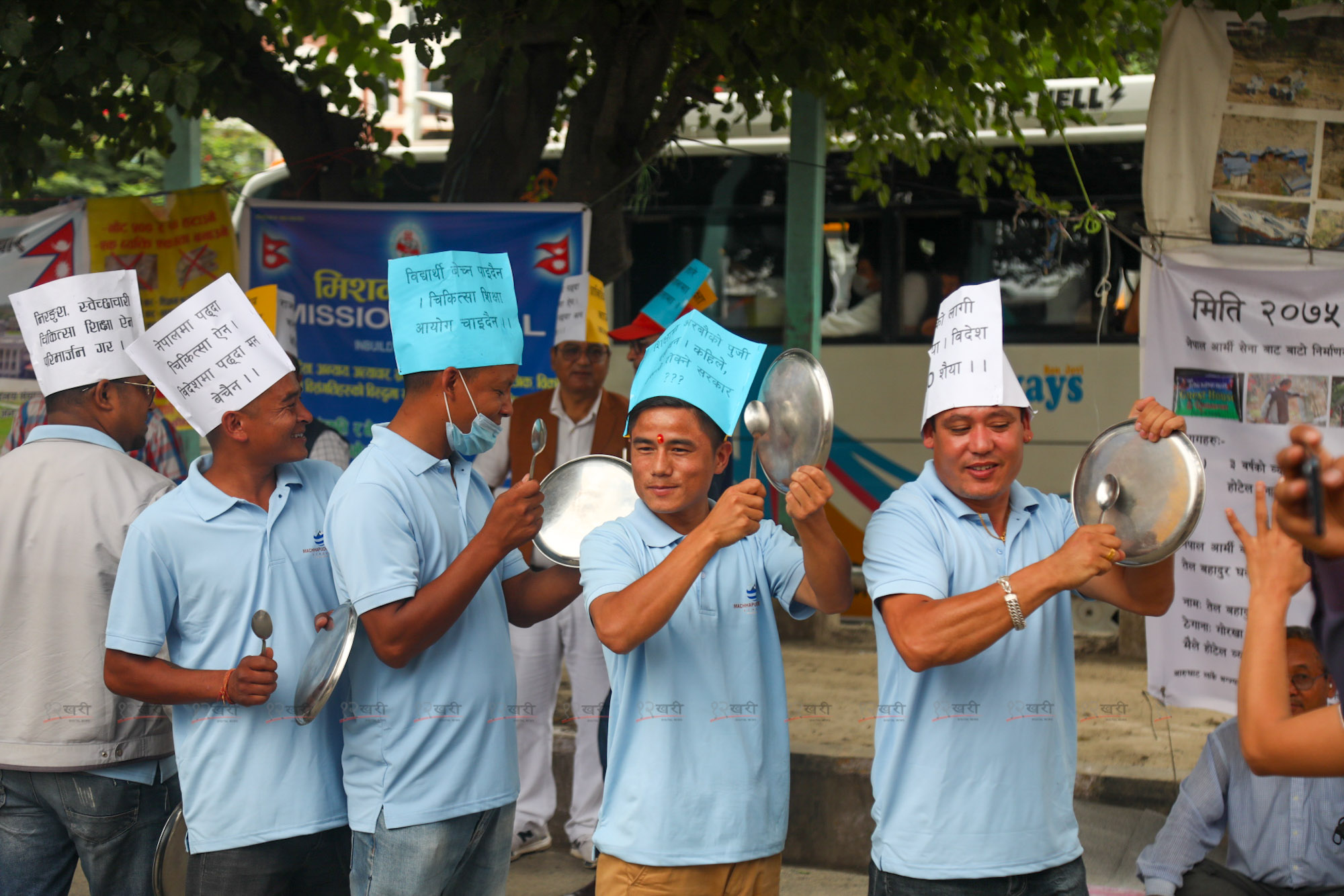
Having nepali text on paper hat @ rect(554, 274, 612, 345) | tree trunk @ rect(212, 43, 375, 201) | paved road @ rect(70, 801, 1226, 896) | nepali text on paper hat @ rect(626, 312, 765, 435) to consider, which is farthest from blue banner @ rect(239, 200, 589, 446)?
nepali text on paper hat @ rect(626, 312, 765, 435)

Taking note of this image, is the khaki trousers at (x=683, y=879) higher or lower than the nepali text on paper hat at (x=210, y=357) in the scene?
lower

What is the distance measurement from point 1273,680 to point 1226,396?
8.48ft

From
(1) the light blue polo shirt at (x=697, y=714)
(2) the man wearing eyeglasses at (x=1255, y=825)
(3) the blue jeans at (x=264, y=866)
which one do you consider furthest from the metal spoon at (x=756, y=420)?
(2) the man wearing eyeglasses at (x=1255, y=825)

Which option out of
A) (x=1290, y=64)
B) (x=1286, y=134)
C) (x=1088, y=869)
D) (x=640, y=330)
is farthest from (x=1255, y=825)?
(x=640, y=330)

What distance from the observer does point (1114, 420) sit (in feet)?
26.2

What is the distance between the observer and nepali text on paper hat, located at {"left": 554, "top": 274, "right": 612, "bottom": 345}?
17.3 feet

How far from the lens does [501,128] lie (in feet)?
18.0

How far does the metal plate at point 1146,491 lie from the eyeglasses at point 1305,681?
1.25 meters

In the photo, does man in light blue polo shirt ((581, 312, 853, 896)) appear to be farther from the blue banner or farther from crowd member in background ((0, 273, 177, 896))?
the blue banner

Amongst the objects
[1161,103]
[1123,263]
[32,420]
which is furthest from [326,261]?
[1123,263]

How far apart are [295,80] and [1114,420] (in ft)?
18.4

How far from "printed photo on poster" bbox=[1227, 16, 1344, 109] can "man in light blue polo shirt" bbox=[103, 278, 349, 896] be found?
3187 mm

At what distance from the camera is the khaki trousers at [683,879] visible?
2.28m

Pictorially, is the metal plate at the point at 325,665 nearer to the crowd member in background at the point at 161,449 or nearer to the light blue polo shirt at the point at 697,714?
the light blue polo shirt at the point at 697,714
